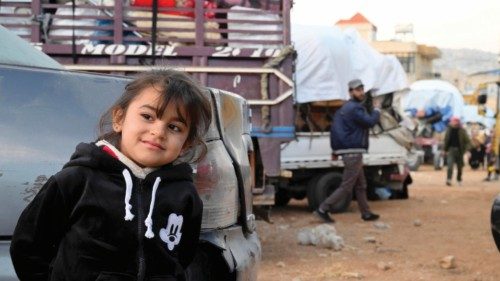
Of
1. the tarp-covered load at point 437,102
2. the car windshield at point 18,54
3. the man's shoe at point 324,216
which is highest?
the car windshield at point 18,54

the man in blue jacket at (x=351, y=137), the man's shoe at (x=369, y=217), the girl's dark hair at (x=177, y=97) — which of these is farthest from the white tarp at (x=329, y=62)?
the girl's dark hair at (x=177, y=97)

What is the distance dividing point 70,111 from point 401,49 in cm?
6022

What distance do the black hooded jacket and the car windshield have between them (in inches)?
43.7

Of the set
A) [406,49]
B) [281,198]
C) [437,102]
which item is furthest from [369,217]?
[406,49]

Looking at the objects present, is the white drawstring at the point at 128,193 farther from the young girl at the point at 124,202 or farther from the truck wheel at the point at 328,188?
the truck wheel at the point at 328,188

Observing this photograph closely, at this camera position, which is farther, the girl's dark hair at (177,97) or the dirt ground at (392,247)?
the dirt ground at (392,247)

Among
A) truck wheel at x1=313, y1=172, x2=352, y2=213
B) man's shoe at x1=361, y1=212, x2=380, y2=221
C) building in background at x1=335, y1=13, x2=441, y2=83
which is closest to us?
man's shoe at x1=361, y1=212, x2=380, y2=221

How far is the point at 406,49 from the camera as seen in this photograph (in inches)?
2420

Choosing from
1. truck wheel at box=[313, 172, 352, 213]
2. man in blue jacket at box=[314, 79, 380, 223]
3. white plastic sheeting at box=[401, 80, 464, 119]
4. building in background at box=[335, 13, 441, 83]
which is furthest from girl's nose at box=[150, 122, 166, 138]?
building in background at box=[335, 13, 441, 83]

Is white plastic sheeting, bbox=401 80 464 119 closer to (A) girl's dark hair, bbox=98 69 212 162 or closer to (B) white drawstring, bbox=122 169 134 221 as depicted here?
(A) girl's dark hair, bbox=98 69 212 162

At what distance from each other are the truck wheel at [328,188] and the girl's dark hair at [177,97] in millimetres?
8620

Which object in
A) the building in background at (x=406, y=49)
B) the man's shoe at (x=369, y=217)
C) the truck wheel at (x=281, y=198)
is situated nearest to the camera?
the man's shoe at (x=369, y=217)

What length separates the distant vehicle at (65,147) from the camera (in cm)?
281

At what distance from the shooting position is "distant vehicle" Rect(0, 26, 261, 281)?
2.81m
